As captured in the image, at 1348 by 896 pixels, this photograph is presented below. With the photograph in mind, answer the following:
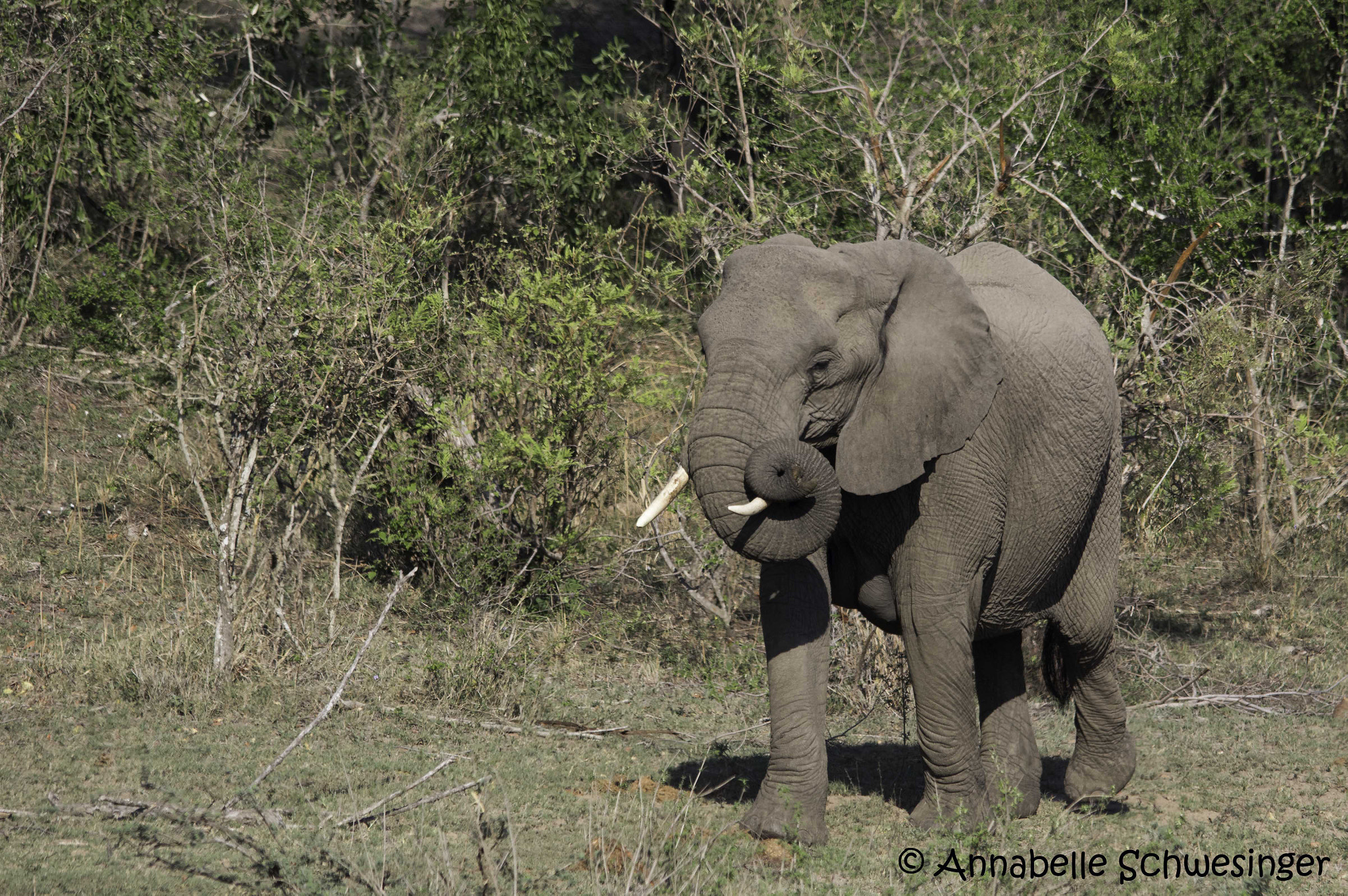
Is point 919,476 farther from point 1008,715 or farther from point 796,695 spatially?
point 1008,715

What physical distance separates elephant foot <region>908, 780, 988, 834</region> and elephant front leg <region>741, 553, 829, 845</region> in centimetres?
52

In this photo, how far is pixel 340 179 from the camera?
13.3m

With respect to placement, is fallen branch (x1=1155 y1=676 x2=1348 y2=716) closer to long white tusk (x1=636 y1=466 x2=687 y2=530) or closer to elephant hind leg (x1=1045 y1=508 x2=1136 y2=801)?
elephant hind leg (x1=1045 y1=508 x2=1136 y2=801)

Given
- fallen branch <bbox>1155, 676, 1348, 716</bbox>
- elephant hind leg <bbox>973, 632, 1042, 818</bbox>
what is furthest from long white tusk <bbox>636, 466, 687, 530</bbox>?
fallen branch <bbox>1155, 676, 1348, 716</bbox>

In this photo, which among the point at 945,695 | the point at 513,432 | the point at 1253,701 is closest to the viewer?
the point at 945,695

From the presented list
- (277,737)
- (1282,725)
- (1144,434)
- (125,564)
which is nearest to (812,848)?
(277,737)

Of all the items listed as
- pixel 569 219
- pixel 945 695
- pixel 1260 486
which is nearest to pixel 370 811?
pixel 945 695

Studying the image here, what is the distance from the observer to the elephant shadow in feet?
21.4

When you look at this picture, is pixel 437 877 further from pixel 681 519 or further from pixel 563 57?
pixel 563 57

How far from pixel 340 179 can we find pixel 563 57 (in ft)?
8.10

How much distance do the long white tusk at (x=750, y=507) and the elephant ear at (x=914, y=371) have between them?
0.60 m

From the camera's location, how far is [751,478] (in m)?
4.71

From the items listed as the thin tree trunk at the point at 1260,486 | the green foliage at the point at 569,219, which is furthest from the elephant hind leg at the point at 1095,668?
the thin tree trunk at the point at 1260,486

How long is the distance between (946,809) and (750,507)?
2.04 meters
